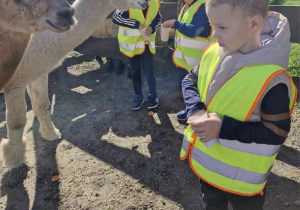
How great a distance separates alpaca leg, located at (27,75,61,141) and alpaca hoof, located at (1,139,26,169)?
442mm

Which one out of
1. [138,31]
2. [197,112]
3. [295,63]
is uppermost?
[197,112]

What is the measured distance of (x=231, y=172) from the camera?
4.74ft

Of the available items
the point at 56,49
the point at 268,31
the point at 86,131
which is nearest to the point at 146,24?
the point at 56,49

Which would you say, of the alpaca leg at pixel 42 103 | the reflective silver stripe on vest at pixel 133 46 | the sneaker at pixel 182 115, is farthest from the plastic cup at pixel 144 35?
the alpaca leg at pixel 42 103

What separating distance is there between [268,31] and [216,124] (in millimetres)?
670

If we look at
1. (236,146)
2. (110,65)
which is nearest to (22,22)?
(236,146)

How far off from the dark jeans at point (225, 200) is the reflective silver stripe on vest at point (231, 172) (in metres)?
0.17

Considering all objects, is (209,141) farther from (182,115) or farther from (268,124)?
(182,115)

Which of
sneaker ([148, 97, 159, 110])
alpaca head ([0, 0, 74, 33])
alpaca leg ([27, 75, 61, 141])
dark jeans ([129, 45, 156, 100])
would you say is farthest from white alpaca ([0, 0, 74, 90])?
sneaker ([148, 97, 159, 110])

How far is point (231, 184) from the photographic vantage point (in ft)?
4.76

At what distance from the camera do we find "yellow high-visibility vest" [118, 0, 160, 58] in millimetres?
3445

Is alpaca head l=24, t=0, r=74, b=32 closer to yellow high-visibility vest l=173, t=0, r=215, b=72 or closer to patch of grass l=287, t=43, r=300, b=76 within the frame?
yellow high-visibility vest l=173, t=0, r=215, b=72

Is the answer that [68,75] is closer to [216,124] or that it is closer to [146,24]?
[146,24]

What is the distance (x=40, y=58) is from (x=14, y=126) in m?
0.83
